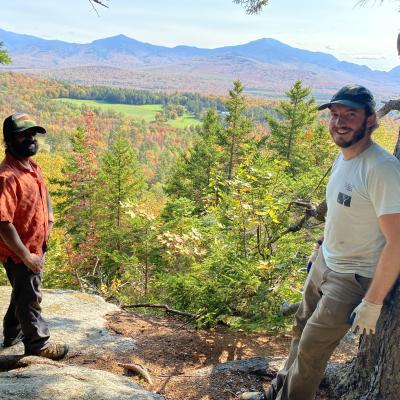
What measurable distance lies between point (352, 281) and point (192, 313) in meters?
4.07

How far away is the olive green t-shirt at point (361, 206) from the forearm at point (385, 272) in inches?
7.0

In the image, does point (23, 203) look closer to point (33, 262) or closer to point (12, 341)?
point (33, 262)

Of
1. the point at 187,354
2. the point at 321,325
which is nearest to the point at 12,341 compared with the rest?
the point at 187,354

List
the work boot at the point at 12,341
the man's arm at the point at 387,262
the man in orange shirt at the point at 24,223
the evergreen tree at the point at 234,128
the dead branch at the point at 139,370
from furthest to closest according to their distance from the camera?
the evergreen tree at the point at 234,128 < the work boot at the point at 12,341 < the dead branch at the point at 139,370 < the man in orange shirt at the point at 24,223 < the man's arm at the point at 387,262

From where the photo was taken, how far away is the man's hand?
3.72 metres

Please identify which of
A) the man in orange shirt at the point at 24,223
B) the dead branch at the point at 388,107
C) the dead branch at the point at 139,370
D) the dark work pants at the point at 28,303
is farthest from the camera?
the dead branch at the point at 139,370

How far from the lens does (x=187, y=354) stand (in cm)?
502

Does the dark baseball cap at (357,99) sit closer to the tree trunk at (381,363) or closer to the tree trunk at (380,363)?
the tree trunk at (381,363)

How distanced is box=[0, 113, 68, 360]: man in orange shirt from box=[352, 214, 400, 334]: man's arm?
2869mm

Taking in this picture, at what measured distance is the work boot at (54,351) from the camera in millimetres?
4215

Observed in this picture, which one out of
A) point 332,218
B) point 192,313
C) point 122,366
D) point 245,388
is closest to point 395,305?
point 332,218

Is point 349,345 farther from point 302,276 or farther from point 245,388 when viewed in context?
point 245,388

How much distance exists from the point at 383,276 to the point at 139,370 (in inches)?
A: 113

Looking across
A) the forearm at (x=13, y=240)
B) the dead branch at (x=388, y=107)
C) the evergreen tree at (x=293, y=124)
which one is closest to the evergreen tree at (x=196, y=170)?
the evergreen tree at (x=293, y=124)
